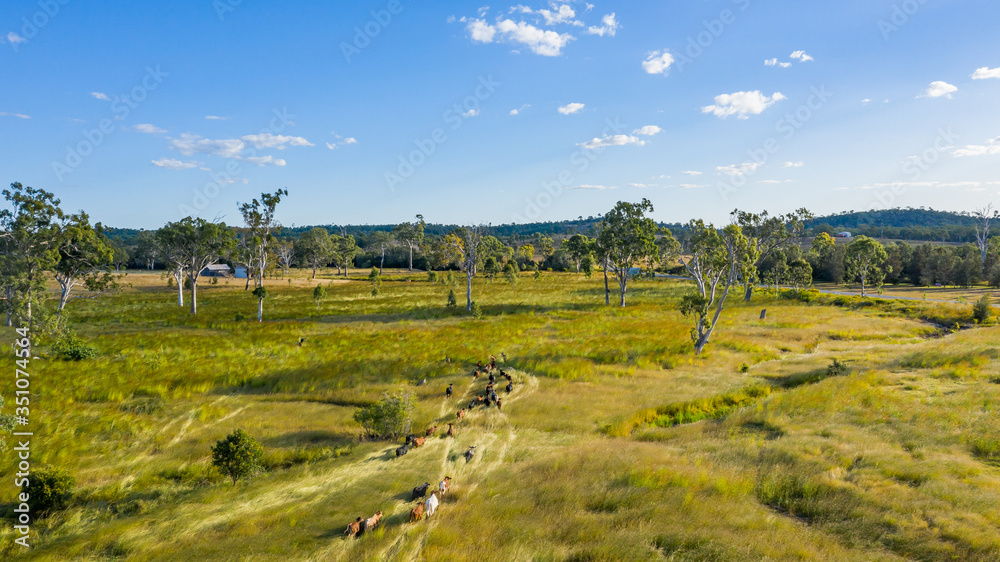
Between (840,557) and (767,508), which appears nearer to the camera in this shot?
(840,557)

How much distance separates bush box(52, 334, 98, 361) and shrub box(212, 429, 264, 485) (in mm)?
20997

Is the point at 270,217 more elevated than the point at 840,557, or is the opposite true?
the point at 270,217

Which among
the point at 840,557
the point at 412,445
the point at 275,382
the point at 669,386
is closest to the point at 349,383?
the point at 275,382

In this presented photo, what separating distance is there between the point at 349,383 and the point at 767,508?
1932 cm

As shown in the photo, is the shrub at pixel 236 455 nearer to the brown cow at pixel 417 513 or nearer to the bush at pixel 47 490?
the bush at pixel 47 490

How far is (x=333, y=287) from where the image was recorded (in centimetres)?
7631

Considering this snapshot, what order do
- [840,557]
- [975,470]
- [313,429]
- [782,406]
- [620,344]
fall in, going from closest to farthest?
[840,557]
[975,470]
[313,429]
[782,406]
[620,344]

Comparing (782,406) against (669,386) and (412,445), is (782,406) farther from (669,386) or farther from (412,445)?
(412,445)

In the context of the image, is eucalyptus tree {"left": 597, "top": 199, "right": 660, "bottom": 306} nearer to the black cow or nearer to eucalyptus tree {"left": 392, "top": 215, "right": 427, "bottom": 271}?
the black cow

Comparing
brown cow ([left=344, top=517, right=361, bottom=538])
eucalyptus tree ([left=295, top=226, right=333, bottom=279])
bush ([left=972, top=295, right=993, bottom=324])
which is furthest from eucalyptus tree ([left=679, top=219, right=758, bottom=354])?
eucalyptus tree ([left=295, top=226, right=333, bottom=279])

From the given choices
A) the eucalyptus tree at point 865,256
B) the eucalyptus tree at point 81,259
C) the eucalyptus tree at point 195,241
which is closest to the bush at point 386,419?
the eucalyptus tree at point 81,259

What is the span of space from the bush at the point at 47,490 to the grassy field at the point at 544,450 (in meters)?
0.48

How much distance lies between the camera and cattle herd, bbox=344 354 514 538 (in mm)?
9531

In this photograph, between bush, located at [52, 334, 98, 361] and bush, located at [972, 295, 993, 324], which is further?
bush, located at [972, 295, 993, 324]
